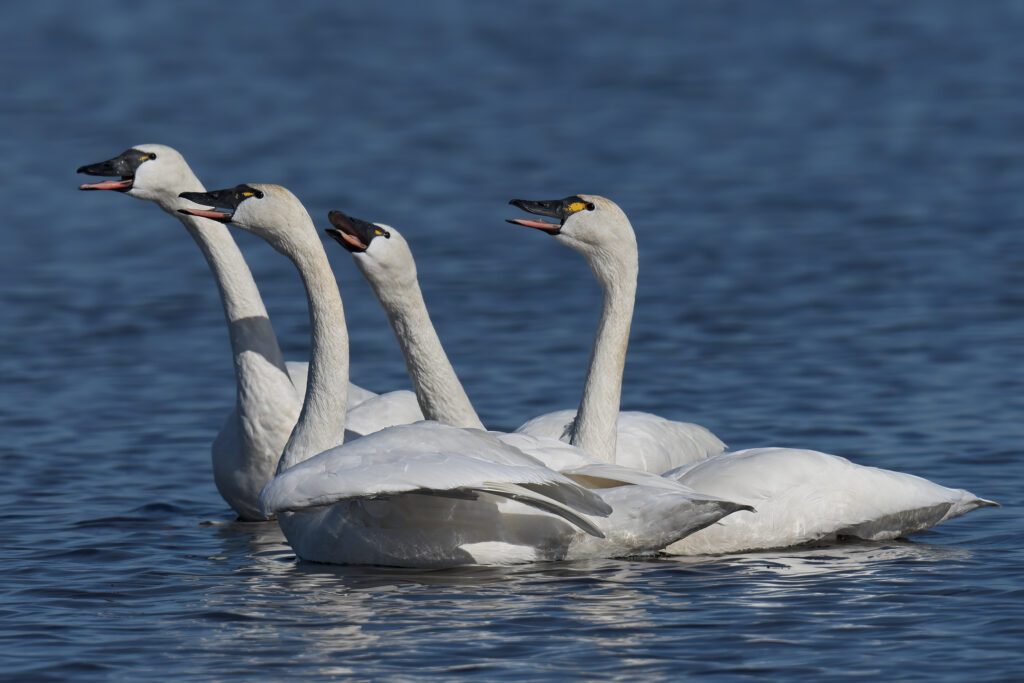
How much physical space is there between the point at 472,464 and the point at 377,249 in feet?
5.80

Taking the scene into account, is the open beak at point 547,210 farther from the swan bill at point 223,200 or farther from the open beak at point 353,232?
the swan bill at point 223,200

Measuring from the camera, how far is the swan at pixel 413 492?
8.20 metres

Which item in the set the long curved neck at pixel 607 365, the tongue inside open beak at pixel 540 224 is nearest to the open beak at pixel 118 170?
the tongue inside open beak at pixel 540 224

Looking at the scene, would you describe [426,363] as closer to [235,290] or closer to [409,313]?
[409,313]

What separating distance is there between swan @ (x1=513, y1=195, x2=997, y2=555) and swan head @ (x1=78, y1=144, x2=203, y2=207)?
11.2 feet

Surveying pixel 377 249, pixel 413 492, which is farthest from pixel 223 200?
pixel 413 492

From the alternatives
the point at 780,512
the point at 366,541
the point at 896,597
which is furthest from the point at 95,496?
the point at 896,597

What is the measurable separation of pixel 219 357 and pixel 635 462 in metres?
5.66

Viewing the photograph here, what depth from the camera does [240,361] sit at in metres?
10.9

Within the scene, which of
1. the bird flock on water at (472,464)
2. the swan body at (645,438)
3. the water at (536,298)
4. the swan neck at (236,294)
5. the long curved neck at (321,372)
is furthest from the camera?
the swan neck at (236,294)

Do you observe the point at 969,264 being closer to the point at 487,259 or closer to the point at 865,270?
the point at 865,270

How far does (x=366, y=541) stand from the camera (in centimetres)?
905

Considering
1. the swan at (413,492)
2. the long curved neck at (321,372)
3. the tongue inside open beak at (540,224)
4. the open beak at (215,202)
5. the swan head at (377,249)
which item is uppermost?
the open beak at (215,202)

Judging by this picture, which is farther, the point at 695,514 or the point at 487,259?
the point at 487,259
